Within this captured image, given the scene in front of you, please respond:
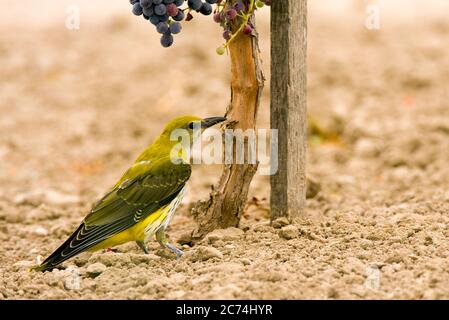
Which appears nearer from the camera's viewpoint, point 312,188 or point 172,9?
point 172,9

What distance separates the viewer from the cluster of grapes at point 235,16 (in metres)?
4.94

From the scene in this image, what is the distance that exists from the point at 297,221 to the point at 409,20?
7.18m

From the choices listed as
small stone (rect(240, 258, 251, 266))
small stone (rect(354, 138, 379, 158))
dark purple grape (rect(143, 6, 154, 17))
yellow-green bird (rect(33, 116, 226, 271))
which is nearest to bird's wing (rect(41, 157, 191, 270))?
yellow-green bird (rect(33, 116, 226, 271))

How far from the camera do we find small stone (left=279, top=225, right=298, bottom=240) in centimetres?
522

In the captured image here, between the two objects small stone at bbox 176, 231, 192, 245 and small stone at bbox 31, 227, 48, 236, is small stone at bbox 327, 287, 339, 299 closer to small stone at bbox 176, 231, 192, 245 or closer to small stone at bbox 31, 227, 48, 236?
small stone at bbox 176, 231, 192, 245

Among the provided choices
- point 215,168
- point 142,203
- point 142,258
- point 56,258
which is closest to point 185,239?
point 142,203

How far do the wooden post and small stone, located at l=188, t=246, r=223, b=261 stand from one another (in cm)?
72

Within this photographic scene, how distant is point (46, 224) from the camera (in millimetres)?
6641

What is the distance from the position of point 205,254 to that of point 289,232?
61 centimetres

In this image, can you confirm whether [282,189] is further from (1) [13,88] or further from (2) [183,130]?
(1) [13,88]

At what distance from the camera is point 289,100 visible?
5340mm

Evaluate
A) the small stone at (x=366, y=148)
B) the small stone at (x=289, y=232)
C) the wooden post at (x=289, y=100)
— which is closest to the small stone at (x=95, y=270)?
the small stone at (x=289, y=232)

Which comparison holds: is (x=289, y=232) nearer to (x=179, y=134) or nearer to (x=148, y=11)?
(x=179, y=134)

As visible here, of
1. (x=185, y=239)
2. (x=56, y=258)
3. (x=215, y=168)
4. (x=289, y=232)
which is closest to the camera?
(x=56, y=258)
